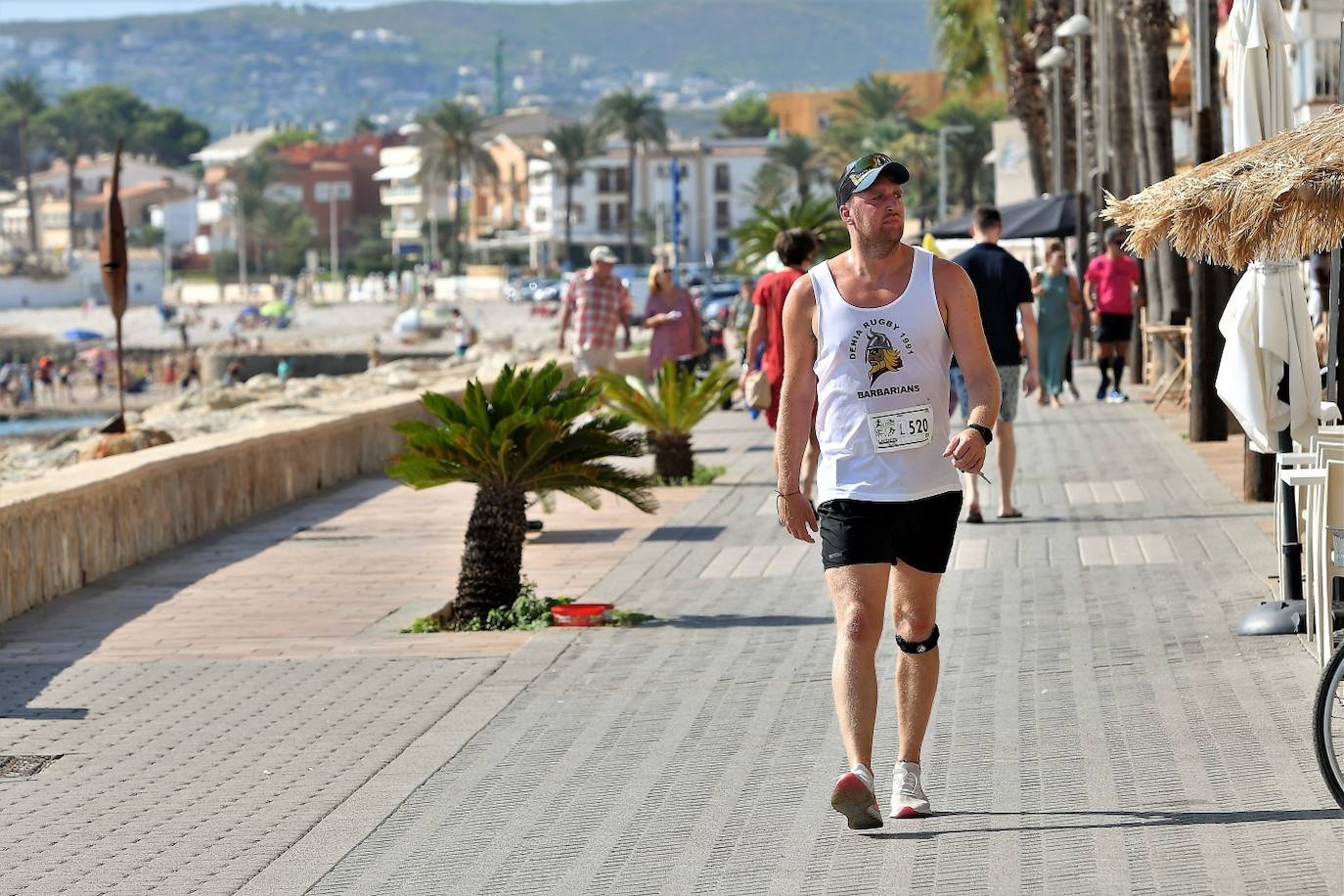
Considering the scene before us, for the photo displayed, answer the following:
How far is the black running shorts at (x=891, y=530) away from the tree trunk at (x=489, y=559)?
4.41 meters

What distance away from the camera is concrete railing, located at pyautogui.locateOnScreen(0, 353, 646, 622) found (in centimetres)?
1107

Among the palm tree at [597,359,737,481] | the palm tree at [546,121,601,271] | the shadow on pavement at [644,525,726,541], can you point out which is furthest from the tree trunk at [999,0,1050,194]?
the palm tree at [546,121,601,271]

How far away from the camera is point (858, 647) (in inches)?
230

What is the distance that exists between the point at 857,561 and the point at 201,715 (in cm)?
329

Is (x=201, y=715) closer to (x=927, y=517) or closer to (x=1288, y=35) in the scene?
(x=927, y=517)

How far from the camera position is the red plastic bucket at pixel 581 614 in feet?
32.1

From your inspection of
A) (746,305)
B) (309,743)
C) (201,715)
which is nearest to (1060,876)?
(309,743)

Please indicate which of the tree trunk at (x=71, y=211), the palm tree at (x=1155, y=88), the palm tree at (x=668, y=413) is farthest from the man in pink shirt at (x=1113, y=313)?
the tree trunk at (x=71, y=211)

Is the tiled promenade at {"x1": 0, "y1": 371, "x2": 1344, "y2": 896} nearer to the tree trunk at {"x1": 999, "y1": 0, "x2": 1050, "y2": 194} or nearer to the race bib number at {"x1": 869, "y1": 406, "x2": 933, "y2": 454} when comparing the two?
the race bib number at {"x1": 869, "y1": 406, "x2": 933, "y2": 454}

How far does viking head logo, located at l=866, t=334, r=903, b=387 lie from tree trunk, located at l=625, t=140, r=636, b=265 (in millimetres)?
137538

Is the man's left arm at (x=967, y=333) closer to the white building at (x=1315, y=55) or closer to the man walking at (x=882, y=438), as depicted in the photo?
the man walking at (x=882, y=438)

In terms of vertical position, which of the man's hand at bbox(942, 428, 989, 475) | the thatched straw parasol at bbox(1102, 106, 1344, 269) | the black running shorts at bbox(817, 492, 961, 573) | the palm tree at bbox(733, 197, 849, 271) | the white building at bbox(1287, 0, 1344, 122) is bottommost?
the black running shorts at bbox(817, 492, 961, 573)

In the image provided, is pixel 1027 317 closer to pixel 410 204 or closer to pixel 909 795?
pixel 909 795

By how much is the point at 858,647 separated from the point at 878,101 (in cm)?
14149
